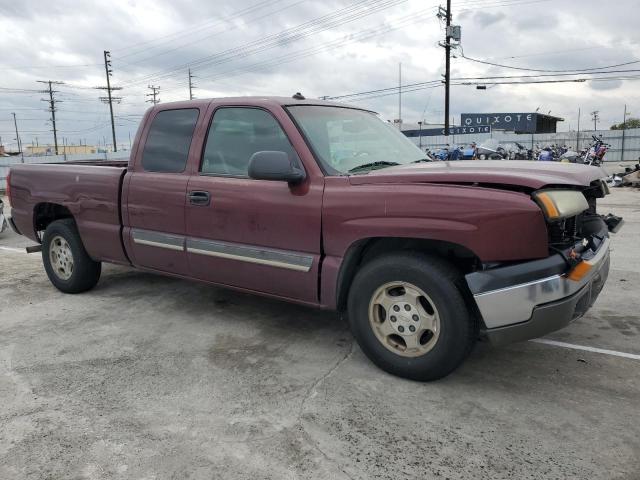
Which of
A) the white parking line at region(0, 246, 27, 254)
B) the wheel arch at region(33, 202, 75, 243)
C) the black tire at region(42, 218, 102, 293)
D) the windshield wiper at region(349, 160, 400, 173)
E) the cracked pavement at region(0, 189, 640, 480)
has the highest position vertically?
the windshield wiper at region(349, 160, 400, 173)

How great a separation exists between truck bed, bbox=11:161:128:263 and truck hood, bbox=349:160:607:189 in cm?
251

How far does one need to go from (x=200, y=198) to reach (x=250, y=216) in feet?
1.74

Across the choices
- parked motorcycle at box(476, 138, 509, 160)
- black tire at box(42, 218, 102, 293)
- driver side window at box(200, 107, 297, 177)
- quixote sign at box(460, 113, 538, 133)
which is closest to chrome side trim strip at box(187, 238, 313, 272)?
driver side window at box(200, 107, 297, 177)

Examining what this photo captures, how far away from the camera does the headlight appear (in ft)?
8.87

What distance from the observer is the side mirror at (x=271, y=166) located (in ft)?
10.9

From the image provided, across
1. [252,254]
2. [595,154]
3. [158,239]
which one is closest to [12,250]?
[158,239]

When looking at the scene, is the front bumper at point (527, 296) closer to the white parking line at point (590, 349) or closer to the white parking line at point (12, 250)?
the white parking line at point (590, 349)

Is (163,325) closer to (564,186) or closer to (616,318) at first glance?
(564,186)

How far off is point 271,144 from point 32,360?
2.32 meters

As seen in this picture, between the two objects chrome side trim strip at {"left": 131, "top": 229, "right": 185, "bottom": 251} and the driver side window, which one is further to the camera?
chrome side trim strip at {"left": 131, "top": 229, "right": 185, "bottom": 251}

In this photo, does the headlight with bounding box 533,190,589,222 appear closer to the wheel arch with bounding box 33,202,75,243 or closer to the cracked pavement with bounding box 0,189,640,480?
the cracked pavement with bounding box 0,189,640,480

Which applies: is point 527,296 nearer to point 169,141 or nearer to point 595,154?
point 169,141

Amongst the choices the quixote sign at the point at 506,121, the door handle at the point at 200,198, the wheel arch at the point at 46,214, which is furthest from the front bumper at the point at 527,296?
the quixote sign at the point at 506,121

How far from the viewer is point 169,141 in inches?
173
